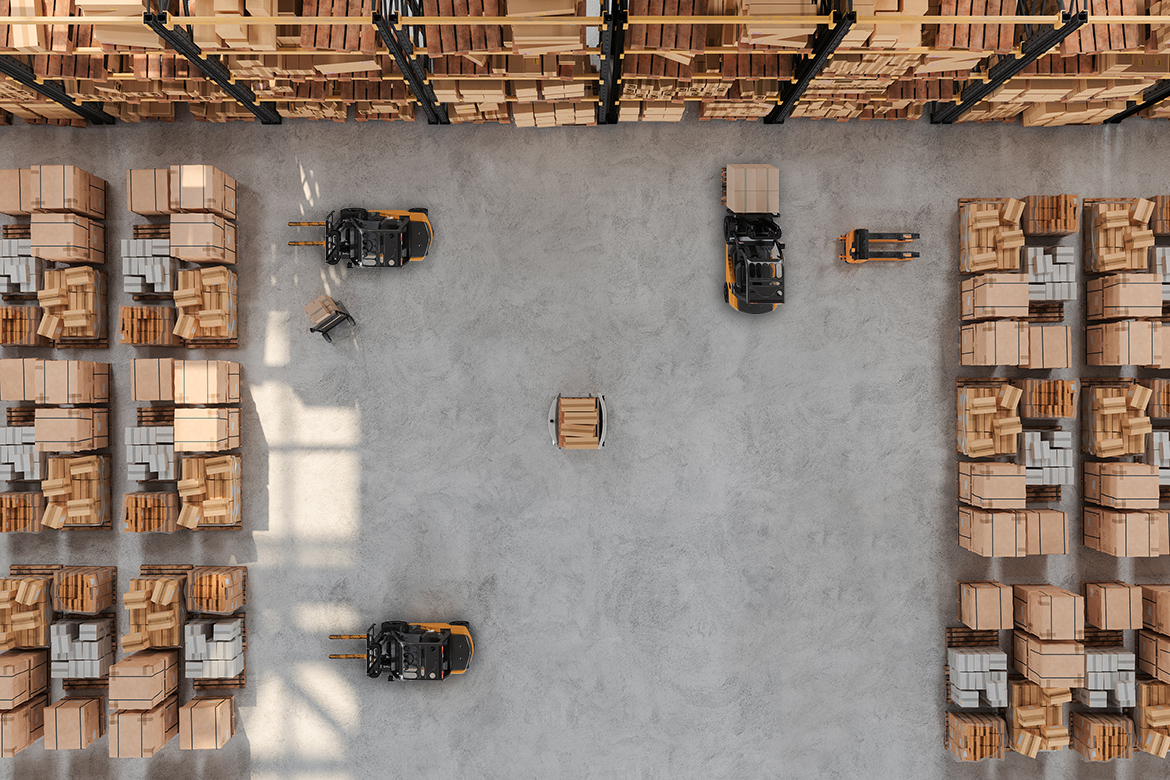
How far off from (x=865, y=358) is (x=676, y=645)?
4934mm

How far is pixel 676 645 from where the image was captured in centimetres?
835

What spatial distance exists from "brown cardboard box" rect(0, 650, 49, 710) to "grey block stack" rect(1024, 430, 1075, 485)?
1394 centimetres

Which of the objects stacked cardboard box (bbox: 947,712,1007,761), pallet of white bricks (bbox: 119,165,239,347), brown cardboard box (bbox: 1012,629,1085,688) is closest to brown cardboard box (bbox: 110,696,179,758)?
pallet of white bricks (bbox: 119,165,239,347)

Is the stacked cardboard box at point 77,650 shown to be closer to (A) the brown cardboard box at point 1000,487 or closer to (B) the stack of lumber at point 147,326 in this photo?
(B) the stack of lumber at point 147,326

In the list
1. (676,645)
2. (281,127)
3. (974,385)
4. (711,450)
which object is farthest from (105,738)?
(974,385)

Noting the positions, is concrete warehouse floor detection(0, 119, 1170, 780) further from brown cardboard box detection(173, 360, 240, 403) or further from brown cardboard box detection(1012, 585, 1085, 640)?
brown cardboard box detection(173, 360, 240, 403)

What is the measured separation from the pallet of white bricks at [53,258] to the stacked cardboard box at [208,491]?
2.41 metres

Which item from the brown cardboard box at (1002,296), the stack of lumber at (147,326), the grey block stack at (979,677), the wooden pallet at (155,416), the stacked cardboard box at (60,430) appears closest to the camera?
the stacked cardboard box at (60,430)

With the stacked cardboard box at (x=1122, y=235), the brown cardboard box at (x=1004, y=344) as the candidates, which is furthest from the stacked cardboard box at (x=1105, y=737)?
the stacked cardboard box at (x=1122, y=235)

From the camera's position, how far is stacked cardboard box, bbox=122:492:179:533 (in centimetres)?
802

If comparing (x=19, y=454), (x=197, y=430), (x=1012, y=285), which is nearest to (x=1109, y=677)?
(x=1012, y=285)

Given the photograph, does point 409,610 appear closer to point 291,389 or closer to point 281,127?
point 291,389

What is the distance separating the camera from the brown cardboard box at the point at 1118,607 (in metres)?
8.03

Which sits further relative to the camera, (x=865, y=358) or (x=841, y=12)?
(x=865, y=358)
